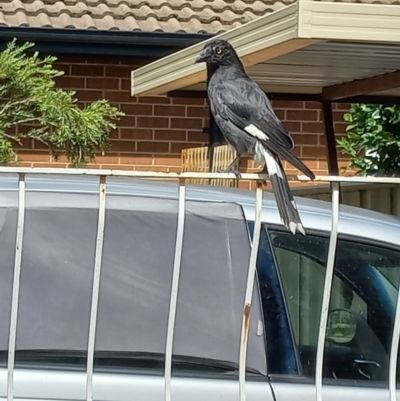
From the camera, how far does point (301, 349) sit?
10.7ft

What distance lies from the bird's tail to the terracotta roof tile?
4.70 meters

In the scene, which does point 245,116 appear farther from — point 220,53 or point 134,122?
point 134,122

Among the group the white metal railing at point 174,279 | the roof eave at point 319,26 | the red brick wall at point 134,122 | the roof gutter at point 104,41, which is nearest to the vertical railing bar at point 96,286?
the white metal railing at point 174,279

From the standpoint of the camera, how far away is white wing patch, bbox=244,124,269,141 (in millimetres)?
4324

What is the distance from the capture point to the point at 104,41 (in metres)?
8.06

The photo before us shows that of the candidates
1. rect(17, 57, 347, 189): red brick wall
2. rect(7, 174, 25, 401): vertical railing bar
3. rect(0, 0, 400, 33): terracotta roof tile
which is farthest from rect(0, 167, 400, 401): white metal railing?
rect(17, 57, 347, 189): red brick wall

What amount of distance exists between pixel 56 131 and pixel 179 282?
343 centimetres

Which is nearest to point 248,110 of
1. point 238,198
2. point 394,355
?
point 238,198

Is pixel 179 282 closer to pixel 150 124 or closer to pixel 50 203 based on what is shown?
pixel 50 203

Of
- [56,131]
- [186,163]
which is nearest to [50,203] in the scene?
[56,131]

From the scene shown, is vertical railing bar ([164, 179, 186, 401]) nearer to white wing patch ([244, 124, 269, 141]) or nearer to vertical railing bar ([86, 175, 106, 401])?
vertical railing bar ([86, 175, 106, 401])

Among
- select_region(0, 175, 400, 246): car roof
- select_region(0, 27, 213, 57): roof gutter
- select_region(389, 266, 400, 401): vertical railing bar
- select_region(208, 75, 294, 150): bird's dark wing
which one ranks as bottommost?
select_region(389, 266, 400, 401): vertical railing bar

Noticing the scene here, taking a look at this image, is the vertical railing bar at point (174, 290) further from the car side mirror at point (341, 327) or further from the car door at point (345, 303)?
the car side mirror at point (341, 327)

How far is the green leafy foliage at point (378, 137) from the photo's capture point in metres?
7.14
